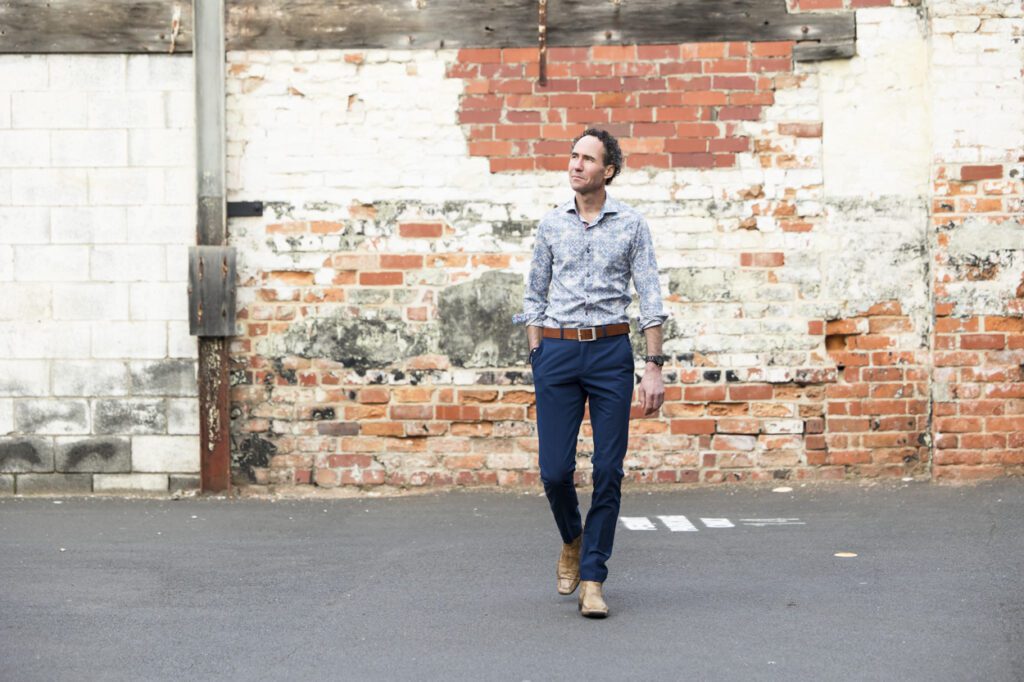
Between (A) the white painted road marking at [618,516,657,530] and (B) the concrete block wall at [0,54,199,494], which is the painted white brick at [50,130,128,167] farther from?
(A) the white painted road marking at [618,516,657,530]

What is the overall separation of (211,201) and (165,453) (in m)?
1.76

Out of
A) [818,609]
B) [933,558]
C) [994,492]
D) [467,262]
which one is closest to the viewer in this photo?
[818,609]

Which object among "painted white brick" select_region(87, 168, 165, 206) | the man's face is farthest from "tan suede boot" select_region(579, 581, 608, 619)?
"painted white brick" select_region(87, 168, 165, 206)

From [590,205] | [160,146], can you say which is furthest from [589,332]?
[160,146]

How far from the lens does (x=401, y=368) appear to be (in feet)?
30.4

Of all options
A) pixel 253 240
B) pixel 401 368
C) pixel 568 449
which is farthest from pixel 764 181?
pixel 568 449

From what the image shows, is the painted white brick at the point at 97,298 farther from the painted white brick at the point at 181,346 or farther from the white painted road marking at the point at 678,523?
the white painted road marking at the point at 678,523

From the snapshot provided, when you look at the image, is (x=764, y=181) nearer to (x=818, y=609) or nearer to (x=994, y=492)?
(x=994, y=492)

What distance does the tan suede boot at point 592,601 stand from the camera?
218 inches

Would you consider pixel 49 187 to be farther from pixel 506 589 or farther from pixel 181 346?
pixel 506 589

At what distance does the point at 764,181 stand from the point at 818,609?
13.7ft

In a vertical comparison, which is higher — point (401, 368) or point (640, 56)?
point (640, 56)

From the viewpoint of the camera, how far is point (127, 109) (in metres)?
9.27

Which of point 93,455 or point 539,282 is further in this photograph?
point 93,455
